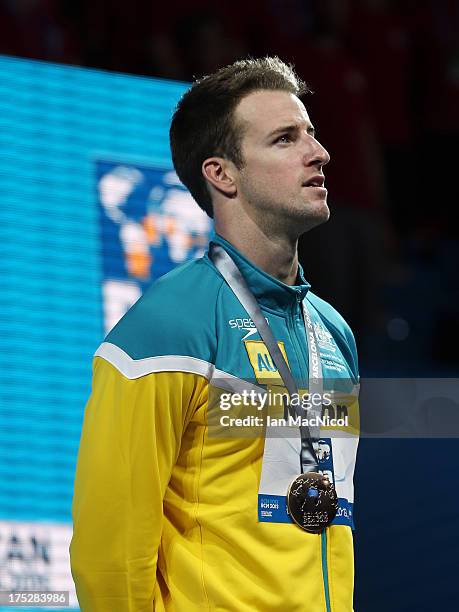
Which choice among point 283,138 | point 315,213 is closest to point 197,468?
point 315,213

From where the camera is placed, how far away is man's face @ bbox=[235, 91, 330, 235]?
2.15m

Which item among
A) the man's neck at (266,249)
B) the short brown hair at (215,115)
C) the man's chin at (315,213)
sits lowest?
the man's neck at (266,249)

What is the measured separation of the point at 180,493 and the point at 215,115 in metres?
0.81

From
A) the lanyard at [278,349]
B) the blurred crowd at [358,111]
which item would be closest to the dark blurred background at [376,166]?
the blurred crowd at [358,111]

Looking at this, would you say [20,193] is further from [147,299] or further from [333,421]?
[333,421]

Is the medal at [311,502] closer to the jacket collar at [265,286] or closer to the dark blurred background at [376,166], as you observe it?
the jacket collar at [265,286]

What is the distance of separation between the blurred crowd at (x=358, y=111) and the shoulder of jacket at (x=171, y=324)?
244 cm

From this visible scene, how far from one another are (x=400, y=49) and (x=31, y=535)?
441 centimetres

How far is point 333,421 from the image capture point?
213cm

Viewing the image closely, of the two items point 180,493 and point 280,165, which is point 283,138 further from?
point 180,493

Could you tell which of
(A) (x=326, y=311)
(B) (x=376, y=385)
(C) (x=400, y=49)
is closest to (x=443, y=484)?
(B) (x=376, y=385)

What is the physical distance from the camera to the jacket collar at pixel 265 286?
2.12 m

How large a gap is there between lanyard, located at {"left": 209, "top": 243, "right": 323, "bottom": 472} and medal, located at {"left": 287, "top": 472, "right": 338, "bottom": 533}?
30 mm

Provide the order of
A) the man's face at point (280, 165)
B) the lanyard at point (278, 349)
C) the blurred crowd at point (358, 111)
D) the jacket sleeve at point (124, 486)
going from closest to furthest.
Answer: the jacket sleeve at point (124, 486) → the lanyard at point (278, 349) → the man's face at point (280, 165) → the blurred crowd at point (358, 111)
